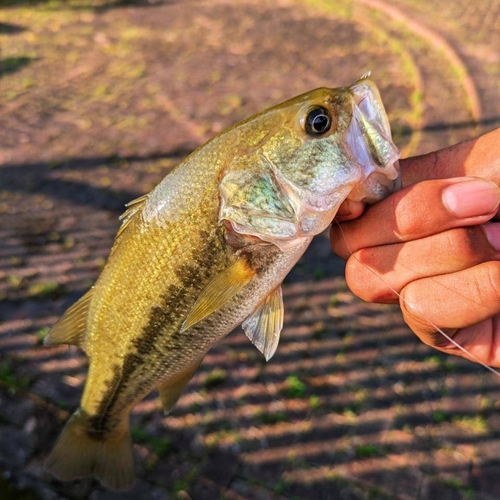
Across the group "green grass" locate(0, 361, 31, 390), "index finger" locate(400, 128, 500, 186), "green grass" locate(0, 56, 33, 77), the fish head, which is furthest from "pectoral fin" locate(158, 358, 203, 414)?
"green grass" locate(0, 56, 33, 77)

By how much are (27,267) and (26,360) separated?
1.21 metres

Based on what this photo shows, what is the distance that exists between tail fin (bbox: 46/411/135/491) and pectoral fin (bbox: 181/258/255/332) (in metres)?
0.96

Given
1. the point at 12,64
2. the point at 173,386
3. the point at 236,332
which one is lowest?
the point at 236,332

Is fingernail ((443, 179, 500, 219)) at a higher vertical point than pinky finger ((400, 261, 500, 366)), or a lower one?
higher

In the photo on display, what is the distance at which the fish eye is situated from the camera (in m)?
1.82

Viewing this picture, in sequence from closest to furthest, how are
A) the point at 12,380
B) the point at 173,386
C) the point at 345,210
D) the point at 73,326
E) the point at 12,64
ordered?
the point at 345,210
the point at 73,326
the point at 173,386
the point at 12,380
the point at 12,64

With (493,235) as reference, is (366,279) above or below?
below

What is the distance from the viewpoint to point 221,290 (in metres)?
1.92

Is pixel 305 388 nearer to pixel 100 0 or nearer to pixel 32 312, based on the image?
pixel 32 312

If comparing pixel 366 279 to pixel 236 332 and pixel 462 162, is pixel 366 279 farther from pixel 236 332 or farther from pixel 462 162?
pixel 236 332

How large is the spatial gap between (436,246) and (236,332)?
2532 mm

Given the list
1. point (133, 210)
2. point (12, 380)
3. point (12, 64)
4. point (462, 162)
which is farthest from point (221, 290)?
point (12, 64)

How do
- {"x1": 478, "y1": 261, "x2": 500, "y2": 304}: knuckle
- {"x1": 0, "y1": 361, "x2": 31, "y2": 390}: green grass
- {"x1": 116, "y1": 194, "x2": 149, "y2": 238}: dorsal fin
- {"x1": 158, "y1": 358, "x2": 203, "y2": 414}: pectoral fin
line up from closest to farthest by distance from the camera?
{"x1": 478, "y1": 261, "x2": 500, "y2": 304}: knuckle → {"x1": 116, "y1": 194, "x2": 149, "y2": 238}: dorsal fin → {"x1": 158, "y1": 358, "x2": 203, "y2": 414}: pectoral fin → {"x1": 0, "y1": 361, "x2": 31, "y2": 390}: green grass

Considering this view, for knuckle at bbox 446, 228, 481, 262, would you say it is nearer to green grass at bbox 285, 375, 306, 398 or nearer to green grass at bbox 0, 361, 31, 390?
green grass at bbox 285, 375, 306, 398
